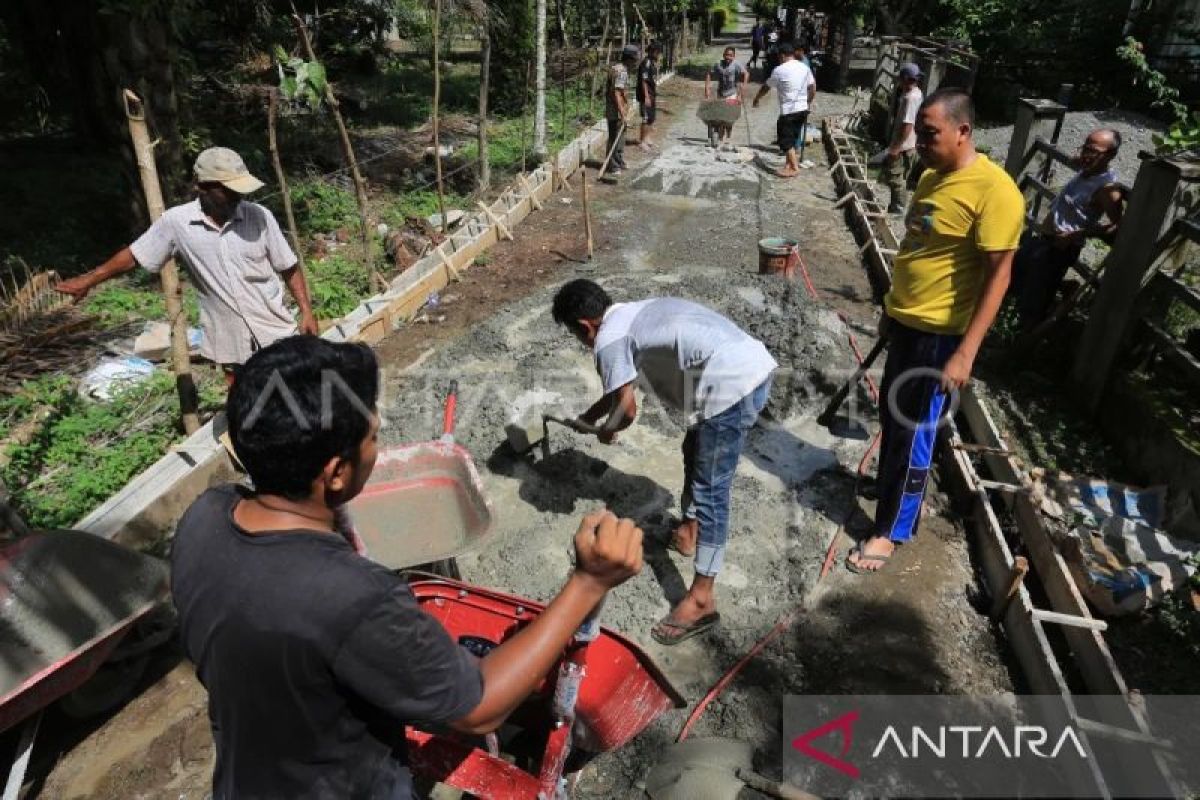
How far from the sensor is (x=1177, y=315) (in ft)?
17.9

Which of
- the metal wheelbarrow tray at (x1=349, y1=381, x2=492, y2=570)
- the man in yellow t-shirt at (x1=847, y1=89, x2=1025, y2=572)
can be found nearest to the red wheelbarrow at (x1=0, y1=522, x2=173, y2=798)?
the metal wheelbarrow tray at (x1=349, y1=381, x2=492, y2=570)

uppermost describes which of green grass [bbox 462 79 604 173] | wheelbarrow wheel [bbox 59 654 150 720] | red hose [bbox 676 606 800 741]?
green grass [bbox 462 79 604 173]

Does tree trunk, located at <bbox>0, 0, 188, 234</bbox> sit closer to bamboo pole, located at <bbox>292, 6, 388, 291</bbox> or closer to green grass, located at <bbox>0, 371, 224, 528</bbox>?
bamboo pole, located at <bbox>292, 6, 388, 291</bbox>

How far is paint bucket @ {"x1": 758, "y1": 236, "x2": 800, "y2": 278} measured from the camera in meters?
7.22

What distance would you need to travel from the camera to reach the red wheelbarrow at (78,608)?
10.00 feet

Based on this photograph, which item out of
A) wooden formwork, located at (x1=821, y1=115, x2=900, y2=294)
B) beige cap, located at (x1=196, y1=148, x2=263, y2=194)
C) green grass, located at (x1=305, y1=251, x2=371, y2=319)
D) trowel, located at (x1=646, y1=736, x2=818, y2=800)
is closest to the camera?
trowel, located at (x1=646, y1=736, x2=818, y2=800)

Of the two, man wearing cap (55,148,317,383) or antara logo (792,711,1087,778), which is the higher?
man wearing cap (55,148,317,383)

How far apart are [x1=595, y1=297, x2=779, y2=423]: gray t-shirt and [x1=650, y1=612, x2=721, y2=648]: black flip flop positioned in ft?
3.35

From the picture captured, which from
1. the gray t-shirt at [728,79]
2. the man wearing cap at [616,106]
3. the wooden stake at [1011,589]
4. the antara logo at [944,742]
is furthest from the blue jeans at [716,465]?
the gray t-shirt at [728,79]

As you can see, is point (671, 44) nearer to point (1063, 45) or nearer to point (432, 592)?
point (1063, 45)

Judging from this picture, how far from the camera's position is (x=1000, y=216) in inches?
124

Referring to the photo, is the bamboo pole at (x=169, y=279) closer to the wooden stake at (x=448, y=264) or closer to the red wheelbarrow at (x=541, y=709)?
the red wheelbarrow at (x=541, y=709)

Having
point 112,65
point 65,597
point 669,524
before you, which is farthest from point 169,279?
point 112,65

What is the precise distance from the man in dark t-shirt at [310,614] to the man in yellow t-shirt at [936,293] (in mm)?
2506
